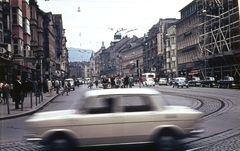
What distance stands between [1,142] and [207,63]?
5643cm

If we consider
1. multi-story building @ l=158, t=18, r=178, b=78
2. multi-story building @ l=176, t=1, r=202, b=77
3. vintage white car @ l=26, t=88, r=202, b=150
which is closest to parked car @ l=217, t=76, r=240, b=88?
multi-story building @ l=176, t=1, r=202, b=77

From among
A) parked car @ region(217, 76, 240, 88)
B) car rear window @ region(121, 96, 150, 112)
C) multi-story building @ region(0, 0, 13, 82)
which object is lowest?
parked car @ region(217, 76, 240, 88)

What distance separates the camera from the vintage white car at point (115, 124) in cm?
793

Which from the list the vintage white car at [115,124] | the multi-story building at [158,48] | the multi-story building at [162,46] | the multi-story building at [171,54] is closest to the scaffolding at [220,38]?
the multi-story building at [171,54]

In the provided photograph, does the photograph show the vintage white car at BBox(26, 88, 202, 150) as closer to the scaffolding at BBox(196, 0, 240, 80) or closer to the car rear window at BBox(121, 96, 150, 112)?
the car rear window at BBox(121, 96, 150, 112)

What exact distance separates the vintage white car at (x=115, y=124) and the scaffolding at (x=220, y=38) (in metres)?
43.4

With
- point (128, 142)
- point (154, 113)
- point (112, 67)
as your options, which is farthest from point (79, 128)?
point (112, 67)

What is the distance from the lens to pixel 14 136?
36.9 ft

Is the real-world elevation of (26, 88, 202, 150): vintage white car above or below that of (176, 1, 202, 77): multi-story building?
below

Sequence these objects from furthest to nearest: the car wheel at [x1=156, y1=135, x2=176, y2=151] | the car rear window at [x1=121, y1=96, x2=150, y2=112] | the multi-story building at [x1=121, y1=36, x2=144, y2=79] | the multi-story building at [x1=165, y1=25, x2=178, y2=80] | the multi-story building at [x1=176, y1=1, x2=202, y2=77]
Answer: the multi-story building at [x1=121, y1=36, x2=144, y2=79] → the multi-story building at [x1=165, y1=25, x2=178, y2=80] → the multi-story building at [x1=176, y1=1, x2=202, y2=77] → the car rear window at [x1=121, y1=96, x2=150, y2=112] → the car wheel at [x1=156, y1=135, x2=176, y2=151]

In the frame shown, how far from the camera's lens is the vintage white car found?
7930 mm

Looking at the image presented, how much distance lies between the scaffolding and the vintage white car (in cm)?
4336

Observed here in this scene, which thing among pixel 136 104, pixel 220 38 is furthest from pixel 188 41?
pixel 136 104

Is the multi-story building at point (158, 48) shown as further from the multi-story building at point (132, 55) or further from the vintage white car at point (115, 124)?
the vintage white car at point (115, 124)
